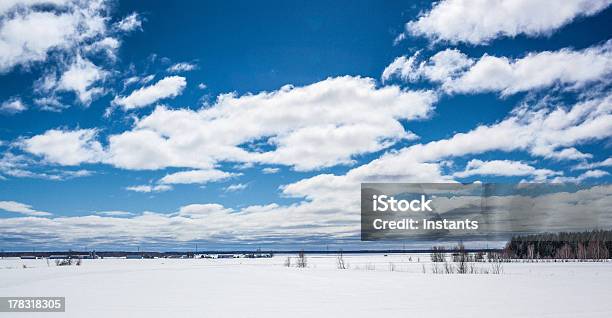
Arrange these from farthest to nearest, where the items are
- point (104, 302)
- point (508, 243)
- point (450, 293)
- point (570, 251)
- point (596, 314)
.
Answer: point (508, 243) → point (570, 251) → point (450, 293) → point (104, 302) → point (596, 314)

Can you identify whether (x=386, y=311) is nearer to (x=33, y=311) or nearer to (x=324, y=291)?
(x=324, y=291)

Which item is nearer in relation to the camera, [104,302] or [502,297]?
[104,302]

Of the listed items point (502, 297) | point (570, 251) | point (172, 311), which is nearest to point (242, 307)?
point (172, 311)

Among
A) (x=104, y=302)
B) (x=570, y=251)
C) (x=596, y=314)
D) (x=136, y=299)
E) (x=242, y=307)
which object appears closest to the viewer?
(x=596, y=314)

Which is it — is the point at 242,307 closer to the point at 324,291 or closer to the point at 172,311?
the point at 172,311

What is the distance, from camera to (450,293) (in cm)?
1902

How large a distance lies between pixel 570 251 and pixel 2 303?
325ft

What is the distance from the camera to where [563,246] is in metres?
95.6

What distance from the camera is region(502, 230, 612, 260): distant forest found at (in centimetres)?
8881

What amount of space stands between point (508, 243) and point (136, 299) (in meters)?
101

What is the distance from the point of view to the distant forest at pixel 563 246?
291 ft

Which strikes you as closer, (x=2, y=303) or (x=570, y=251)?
(x=2, y=303)

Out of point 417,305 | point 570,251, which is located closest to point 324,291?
point 417,305

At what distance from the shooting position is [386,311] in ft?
45.4
